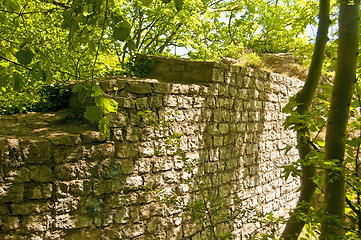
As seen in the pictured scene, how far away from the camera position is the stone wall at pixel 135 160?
2.62m

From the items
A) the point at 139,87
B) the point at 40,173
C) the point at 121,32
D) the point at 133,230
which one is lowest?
the point at 133,230

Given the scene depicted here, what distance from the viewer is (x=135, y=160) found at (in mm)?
3363

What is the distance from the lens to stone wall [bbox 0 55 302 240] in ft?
8.60

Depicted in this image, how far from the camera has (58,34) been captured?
6.15 metres

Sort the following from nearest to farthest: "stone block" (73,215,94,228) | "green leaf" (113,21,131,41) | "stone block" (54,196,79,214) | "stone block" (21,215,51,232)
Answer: "green leaf" (113,21,131,41) < "stone block" (21,215,51,232) < "stone block" (54,196,79,214) < "stone block" (73,215,94,228)

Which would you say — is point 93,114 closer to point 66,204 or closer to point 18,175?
point 18,175

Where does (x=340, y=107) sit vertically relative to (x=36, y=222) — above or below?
above

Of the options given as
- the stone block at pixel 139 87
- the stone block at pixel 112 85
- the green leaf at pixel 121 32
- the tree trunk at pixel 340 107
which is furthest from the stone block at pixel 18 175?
the tree trunk at pixel 340 107

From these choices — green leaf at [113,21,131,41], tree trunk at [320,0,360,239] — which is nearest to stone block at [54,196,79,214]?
green leaf at [113,21,131,41]

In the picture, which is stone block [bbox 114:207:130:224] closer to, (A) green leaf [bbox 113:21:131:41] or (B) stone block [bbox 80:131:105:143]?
(B) stone block [bbox 80:131:105:143]

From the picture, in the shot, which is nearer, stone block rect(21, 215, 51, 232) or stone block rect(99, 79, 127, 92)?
stone block rect(21, 215, 51, 232)

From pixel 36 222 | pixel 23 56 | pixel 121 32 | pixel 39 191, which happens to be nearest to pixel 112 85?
pixel 39 191

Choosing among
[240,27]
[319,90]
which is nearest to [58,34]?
[240,27]

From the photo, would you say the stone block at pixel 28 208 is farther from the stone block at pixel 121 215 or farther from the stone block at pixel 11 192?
the stone block at pixel 121 215
